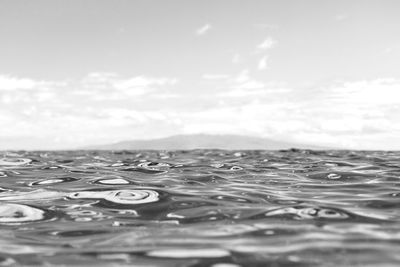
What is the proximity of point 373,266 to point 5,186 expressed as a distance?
10.3 metres

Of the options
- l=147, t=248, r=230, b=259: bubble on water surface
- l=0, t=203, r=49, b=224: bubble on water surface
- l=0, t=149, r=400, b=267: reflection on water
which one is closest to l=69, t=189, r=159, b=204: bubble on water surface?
l=0, t=149, r=400, b=267: reflection on water

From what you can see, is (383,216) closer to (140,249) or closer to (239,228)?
(239,228)

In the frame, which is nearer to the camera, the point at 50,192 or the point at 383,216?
the point at 383,216

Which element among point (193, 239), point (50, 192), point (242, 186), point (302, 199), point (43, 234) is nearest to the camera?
point (193, 239)

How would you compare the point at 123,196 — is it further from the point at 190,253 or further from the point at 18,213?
the point at 190,253

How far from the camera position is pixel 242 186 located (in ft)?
39.7

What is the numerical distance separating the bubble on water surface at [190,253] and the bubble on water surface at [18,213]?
10.8 feet

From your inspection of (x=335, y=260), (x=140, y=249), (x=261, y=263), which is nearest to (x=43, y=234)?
(x=140, y=249)

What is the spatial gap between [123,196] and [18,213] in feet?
7.62

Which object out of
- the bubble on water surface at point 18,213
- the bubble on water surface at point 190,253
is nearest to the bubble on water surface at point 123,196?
the bubble on water surface at point 18,213

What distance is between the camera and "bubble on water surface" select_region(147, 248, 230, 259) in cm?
521

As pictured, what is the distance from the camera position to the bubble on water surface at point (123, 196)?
943 centimetres

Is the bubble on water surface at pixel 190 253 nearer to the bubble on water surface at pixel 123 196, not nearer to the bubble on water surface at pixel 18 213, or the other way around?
the bubble on water surface at pixel 18 213

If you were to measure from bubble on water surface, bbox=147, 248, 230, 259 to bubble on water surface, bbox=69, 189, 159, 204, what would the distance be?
150 inches
